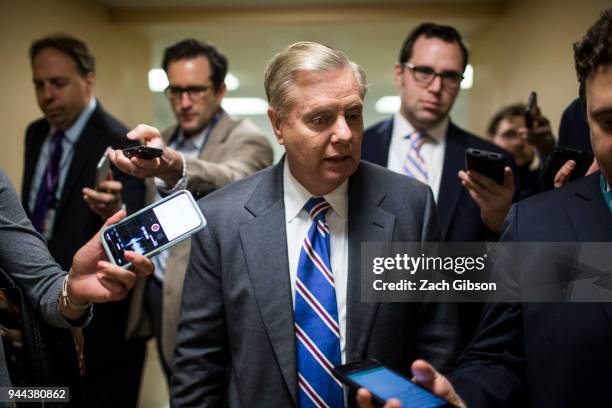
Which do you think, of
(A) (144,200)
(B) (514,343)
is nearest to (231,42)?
(A) (144,200)

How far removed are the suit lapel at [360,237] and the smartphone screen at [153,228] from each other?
0.35 metres

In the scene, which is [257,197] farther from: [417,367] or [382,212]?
[417,367]

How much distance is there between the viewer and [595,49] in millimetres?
904

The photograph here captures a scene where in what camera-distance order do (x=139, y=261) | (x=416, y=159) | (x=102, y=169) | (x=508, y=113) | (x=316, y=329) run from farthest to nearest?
(x=508, y=113), (x=416, y=159), (x=102, y=169), (x=316, y=329), (x=139, y=261)

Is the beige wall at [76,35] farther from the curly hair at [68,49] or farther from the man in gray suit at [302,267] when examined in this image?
the man in gray suit at [302,267]

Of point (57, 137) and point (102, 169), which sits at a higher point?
point (57, 137)

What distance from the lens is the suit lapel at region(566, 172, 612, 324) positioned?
3.19 ft

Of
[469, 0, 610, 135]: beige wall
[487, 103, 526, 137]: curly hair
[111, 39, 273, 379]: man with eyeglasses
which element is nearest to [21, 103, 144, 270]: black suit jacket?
[111, 39, 273, 379]: man with eyeglasses

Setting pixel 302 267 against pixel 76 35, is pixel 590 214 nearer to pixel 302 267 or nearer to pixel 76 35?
pixel 302 267

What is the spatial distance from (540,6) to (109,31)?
2105 millimetres

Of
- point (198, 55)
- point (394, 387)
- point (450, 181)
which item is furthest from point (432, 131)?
point (394, 387)

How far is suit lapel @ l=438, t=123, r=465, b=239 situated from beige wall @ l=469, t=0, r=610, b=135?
297 mm

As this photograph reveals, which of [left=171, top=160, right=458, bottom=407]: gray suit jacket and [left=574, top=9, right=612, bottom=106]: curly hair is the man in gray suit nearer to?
[left=171, top=160, right=458, bottom=407]: gray suit jacket

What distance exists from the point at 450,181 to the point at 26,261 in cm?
122
